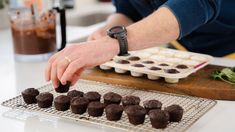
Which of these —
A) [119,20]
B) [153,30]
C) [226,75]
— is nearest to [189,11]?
[153,30]

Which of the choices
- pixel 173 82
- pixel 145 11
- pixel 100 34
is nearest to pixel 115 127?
pixel 173 82

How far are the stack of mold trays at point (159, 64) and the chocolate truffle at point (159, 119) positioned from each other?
26 cm

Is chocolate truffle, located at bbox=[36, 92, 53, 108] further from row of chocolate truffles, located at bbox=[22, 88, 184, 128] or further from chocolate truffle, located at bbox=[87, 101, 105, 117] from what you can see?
chocolate truffle, located at bbox=[87, 101, 105, 117]

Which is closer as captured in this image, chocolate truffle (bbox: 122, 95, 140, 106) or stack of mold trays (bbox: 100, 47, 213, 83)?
chocolate truffle (bbox: 122, 95, 140, 106)

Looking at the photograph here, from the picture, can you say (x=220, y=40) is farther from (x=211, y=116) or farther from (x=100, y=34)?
(x=211, y=116)

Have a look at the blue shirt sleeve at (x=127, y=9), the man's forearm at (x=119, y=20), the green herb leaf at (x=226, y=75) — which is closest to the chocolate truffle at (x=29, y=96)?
the green herb leaf at (x=226, y=75)

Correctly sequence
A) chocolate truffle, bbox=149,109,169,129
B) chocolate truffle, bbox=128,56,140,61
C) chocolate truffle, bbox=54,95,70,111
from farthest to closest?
chocolate truffle, bbox=128,56,140,61 → chocolate truffle, bbox=54,95,70,111 → chocolate truffle, bbox=149,109,169,129

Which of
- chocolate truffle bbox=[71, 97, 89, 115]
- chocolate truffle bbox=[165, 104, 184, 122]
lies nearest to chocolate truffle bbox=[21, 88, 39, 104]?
chocolate truffle bbox=[71, 97, 89, 115]

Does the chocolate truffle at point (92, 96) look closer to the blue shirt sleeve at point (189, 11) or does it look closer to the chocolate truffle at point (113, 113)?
the chocolate truffle at point (113, 113)

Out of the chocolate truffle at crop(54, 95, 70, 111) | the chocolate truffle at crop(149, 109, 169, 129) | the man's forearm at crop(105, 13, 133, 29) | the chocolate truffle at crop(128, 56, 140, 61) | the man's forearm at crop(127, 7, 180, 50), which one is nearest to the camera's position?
the chocolate truffle at crop(149, 109, 169, 129)

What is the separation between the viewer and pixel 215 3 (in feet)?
3.61

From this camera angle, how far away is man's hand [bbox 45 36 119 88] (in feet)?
3.17

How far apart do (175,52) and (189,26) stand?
0.89ft

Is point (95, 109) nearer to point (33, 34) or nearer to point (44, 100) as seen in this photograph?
point (44, 100)
